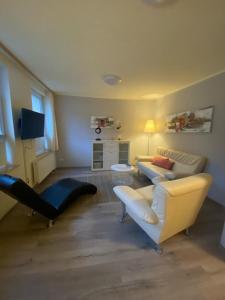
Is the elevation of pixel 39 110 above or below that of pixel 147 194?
above

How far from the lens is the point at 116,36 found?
1749 mm

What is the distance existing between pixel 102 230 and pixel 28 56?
2.72 metres

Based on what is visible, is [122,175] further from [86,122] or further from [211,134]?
[211,134]

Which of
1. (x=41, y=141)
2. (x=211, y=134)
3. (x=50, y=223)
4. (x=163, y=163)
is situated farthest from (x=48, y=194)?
(x=211, y=134)

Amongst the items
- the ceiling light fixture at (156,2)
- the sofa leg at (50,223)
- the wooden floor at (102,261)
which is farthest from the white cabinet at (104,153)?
the ceiling light fixture at (156,2)

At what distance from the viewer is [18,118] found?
8.62 ft

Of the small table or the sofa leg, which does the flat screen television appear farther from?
the small table

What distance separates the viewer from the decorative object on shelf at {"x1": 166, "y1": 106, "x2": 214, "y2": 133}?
9.80 ft

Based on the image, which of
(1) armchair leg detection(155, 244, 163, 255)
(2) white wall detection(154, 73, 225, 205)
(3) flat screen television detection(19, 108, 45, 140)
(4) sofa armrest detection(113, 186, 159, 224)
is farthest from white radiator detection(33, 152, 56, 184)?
(2) white wall detection(154, 73, 225, 205)

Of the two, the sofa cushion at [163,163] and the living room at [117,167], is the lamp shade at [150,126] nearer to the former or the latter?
the living room at [117,167]

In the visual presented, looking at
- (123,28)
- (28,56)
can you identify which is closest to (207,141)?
(123,28)

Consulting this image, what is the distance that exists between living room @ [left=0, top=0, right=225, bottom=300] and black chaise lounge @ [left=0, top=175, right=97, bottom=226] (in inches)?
0.8

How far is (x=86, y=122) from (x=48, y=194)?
2906 mm

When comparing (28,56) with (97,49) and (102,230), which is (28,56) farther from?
(102,230)
